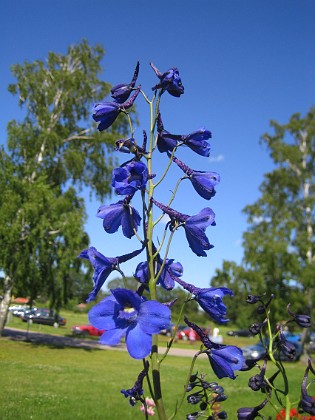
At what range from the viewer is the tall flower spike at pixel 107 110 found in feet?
5.48

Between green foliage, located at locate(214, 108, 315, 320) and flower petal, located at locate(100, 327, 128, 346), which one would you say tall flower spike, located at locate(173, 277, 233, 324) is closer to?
flower petal, located at locate(100, 327, 128, 346)

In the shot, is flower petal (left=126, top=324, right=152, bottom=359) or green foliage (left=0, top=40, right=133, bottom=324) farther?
green foliage (left=0, top=40, right=133, bottom=324)

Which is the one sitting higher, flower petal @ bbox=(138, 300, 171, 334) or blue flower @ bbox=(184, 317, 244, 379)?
flower petal @ bbox=(138, 300, 171, 334)

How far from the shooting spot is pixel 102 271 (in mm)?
1459

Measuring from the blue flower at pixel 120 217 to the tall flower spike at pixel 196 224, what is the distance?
0.10 m

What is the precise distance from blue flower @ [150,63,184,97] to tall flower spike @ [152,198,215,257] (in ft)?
1.50

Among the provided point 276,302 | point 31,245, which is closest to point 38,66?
point 31,245

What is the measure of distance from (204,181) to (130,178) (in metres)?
0.31

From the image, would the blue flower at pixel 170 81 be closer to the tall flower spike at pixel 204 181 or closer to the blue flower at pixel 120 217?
the tall flower spike at pixel 204 181

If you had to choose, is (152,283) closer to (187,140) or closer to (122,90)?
(187,140)

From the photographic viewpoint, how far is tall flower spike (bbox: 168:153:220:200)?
5.33 feet

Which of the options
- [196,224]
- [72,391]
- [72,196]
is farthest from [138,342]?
[72,196]

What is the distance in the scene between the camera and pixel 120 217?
158 cm

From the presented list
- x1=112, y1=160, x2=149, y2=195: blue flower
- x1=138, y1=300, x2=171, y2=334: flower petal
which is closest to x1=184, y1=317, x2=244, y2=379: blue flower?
x1=138, y1=300, x2=171, y2=334: flower petal
